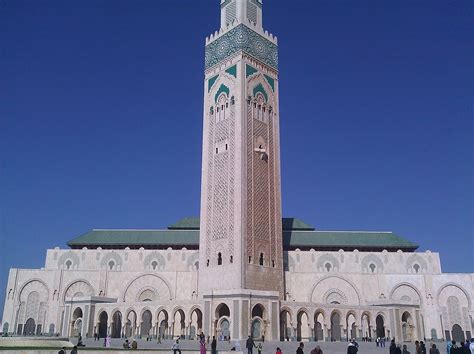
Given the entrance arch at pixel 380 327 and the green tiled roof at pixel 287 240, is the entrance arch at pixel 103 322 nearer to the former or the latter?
the green tiled roof at pixel 287 240

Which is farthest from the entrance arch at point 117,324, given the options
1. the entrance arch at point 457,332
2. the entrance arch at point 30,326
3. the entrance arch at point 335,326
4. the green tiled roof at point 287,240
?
the entrance arch at point 457,332

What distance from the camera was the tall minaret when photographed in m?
26.8

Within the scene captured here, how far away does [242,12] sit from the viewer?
32781mm

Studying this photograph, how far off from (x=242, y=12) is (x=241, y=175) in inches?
456

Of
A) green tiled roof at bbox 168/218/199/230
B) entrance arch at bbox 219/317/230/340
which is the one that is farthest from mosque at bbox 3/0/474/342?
green tiled roof at bbox 168/218/199/230

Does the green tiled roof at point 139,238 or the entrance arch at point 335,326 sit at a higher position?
the green tiled roof at point 139,238

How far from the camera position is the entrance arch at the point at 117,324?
32.0 m

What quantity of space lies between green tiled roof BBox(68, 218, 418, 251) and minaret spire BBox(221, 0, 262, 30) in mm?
15780

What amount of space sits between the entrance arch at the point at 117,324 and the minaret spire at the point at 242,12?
21177 millimetres

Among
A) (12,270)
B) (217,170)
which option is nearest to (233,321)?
(217,170)

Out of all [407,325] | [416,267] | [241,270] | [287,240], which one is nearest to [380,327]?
[407,325]

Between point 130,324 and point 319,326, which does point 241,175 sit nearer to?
point 319,326

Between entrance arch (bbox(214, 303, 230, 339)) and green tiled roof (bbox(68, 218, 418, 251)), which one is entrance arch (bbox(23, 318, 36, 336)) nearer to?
green tiled roof (bbox(68, 218, 418, 251))

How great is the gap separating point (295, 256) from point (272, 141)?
891 centimetres
